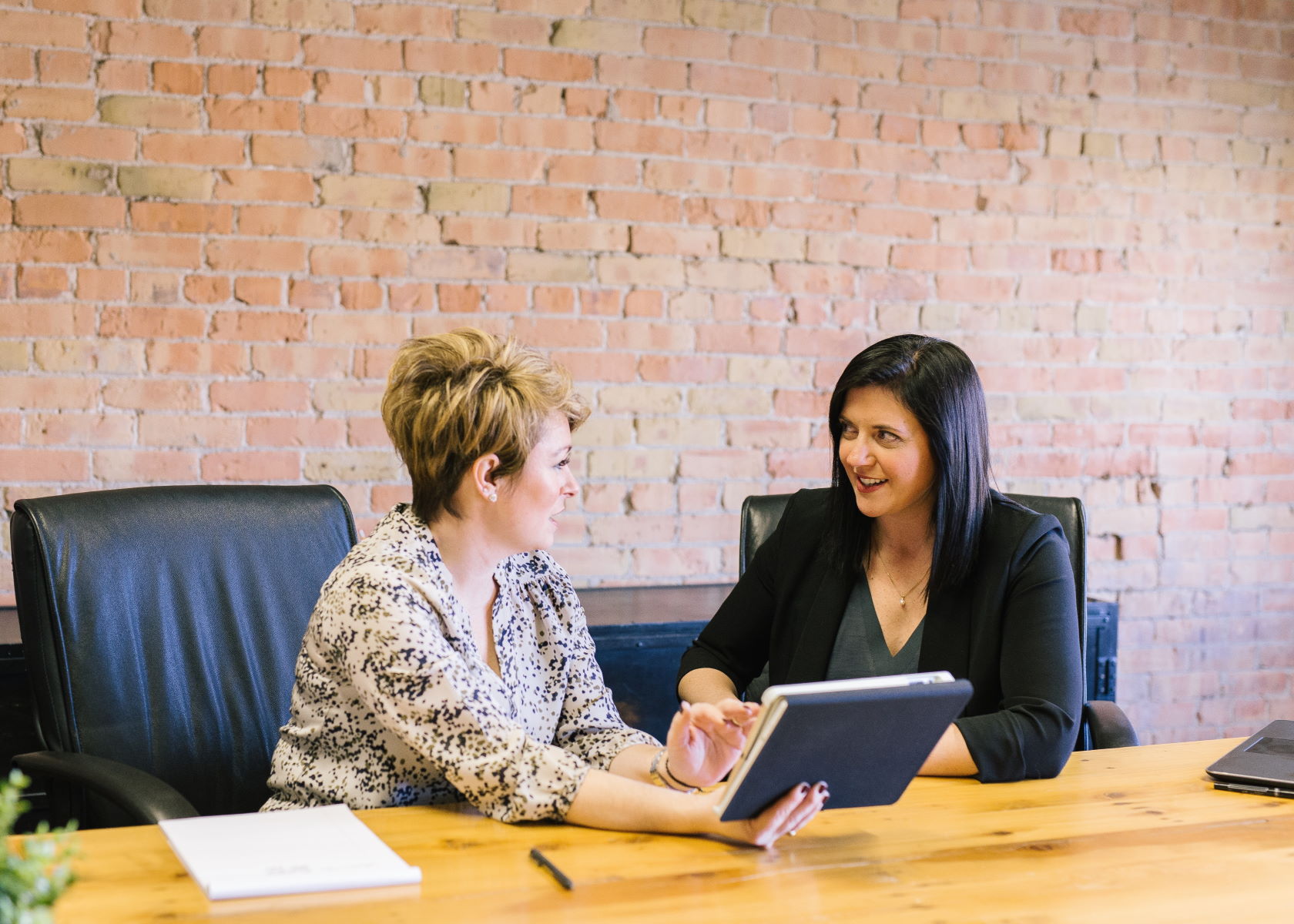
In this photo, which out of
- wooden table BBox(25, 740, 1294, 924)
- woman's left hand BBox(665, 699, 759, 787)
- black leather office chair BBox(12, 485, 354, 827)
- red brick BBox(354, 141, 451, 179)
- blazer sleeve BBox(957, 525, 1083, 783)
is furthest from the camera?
red brick BBox(354, 141, 451, 179)

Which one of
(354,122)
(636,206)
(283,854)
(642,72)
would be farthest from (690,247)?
(283,854)

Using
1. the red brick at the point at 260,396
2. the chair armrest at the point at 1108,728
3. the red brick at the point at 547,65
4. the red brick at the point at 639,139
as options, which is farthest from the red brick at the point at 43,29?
the chair armrest at the point at 1108,728

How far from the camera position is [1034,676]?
1.70 metres

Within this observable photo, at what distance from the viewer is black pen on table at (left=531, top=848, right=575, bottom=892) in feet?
3.81

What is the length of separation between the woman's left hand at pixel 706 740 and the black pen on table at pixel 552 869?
0.79ft

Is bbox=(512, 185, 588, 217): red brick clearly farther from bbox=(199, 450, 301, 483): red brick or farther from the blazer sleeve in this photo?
the blazer sleeve

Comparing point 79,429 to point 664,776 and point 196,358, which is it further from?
point 664,776

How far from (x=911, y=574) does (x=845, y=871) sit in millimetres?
783

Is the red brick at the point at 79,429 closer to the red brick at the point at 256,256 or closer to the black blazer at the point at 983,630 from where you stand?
the red brick at the point at 256,256

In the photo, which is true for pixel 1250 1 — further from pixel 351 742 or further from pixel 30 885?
pixel 30 885

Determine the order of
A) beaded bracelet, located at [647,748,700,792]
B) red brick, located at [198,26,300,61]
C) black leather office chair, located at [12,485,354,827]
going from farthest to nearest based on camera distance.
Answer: red brick, located at [198,26,300,61]
black leather office chair, located at [12,485,354,827]
beaded bracelet, located at [647,748,700,792]

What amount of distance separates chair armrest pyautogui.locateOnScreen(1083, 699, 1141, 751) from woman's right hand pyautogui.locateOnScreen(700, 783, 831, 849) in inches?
29.4

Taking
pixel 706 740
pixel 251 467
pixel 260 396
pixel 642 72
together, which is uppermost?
pixel 642 72

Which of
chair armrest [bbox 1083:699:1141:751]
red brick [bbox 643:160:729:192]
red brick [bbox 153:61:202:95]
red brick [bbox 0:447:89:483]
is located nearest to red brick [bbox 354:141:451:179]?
red brick [bbox 153:61:202:95]
